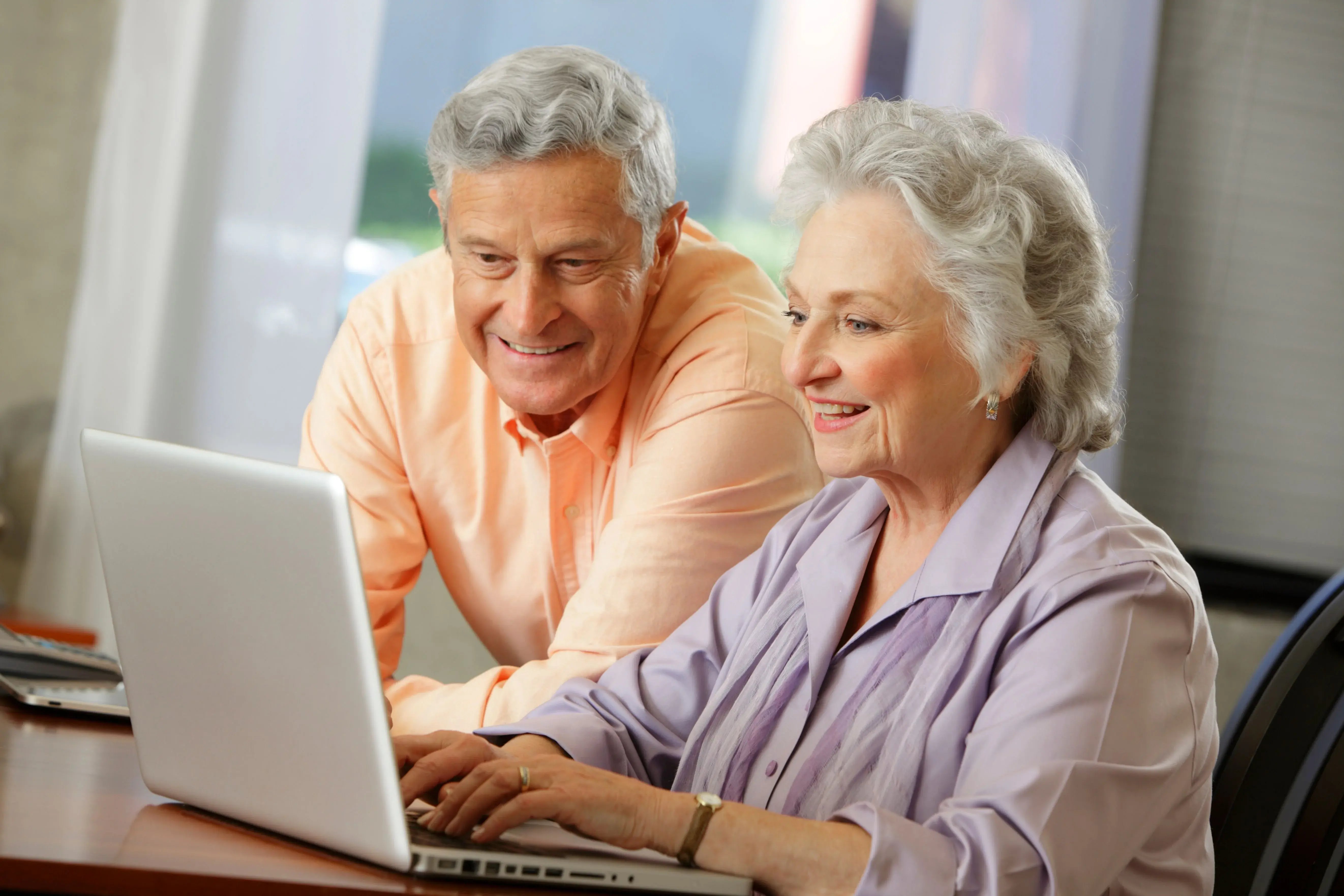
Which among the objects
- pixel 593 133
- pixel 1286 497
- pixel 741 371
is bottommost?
pixel 1286 497

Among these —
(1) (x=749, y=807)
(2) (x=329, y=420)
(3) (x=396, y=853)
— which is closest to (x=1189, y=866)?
(1) (x=749, y=807)

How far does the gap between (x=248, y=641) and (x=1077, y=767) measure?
60cm

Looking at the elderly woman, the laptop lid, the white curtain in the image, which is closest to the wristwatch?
the elderly woman

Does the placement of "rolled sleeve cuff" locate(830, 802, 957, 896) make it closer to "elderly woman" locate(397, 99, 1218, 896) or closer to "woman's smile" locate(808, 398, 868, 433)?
"elderly woman" locate(397, 99, 1218, 896)

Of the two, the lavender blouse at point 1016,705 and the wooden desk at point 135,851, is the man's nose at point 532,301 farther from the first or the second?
the wooden desk at point 135,851

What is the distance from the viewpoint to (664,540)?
60.7 inches

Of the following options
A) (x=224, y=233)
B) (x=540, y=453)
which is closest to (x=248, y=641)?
(x=540, y=453)

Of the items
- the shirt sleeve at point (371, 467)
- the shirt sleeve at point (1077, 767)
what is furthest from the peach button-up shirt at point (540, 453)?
the shirt sleeve at point (1077, 767)

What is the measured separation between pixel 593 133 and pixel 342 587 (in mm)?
911

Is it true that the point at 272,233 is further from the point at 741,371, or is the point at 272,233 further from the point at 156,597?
the point at 156,597

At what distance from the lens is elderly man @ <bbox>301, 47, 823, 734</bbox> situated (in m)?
1.55

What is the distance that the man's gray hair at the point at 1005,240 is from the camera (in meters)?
1.23

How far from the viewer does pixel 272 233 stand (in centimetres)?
286

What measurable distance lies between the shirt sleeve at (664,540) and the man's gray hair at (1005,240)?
37 centimetres
